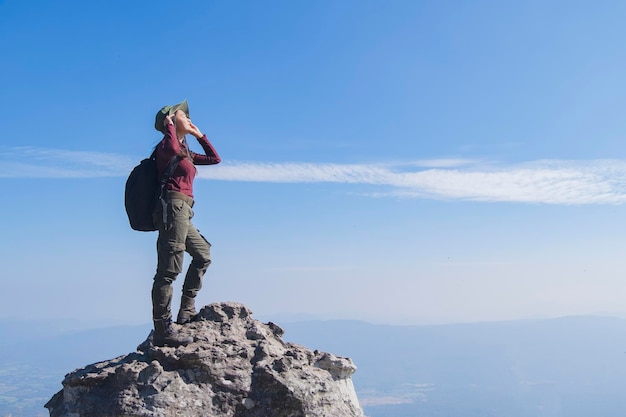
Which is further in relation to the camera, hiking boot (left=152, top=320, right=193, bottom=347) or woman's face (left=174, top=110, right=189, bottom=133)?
woman's face (left=174, top=110, right=189, bottom=133)

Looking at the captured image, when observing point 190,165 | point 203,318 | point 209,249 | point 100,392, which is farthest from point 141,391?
point 190,165

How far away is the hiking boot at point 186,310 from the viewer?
27.1 ft

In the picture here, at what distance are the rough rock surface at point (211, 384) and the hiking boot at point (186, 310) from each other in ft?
2.28

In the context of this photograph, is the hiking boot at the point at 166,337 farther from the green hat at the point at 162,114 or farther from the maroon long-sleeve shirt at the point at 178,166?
the green hat at the point at 162,114

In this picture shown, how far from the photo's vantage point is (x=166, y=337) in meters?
7.33

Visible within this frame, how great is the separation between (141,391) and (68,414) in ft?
3.45

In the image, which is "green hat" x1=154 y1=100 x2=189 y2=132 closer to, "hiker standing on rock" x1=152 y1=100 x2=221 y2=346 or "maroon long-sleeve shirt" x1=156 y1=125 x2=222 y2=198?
"hiker standing on rock" x1=152 y1=100 x2=221 y2=346

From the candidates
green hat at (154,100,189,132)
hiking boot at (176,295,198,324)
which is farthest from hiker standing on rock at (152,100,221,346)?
hiking boot at (176,295,198,324)

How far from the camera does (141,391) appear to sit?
652cm

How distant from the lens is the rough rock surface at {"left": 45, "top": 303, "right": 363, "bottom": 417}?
6457 millimetres

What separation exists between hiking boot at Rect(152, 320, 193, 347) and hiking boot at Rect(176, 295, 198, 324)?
0.85 m

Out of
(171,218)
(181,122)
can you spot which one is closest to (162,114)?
(181,122)

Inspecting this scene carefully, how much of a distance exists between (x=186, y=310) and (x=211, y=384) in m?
1.82

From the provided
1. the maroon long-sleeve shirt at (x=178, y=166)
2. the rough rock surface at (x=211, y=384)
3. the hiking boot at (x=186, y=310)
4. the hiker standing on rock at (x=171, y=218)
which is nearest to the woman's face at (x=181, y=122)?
the hiker standing on rock at (x=171, y=218)
